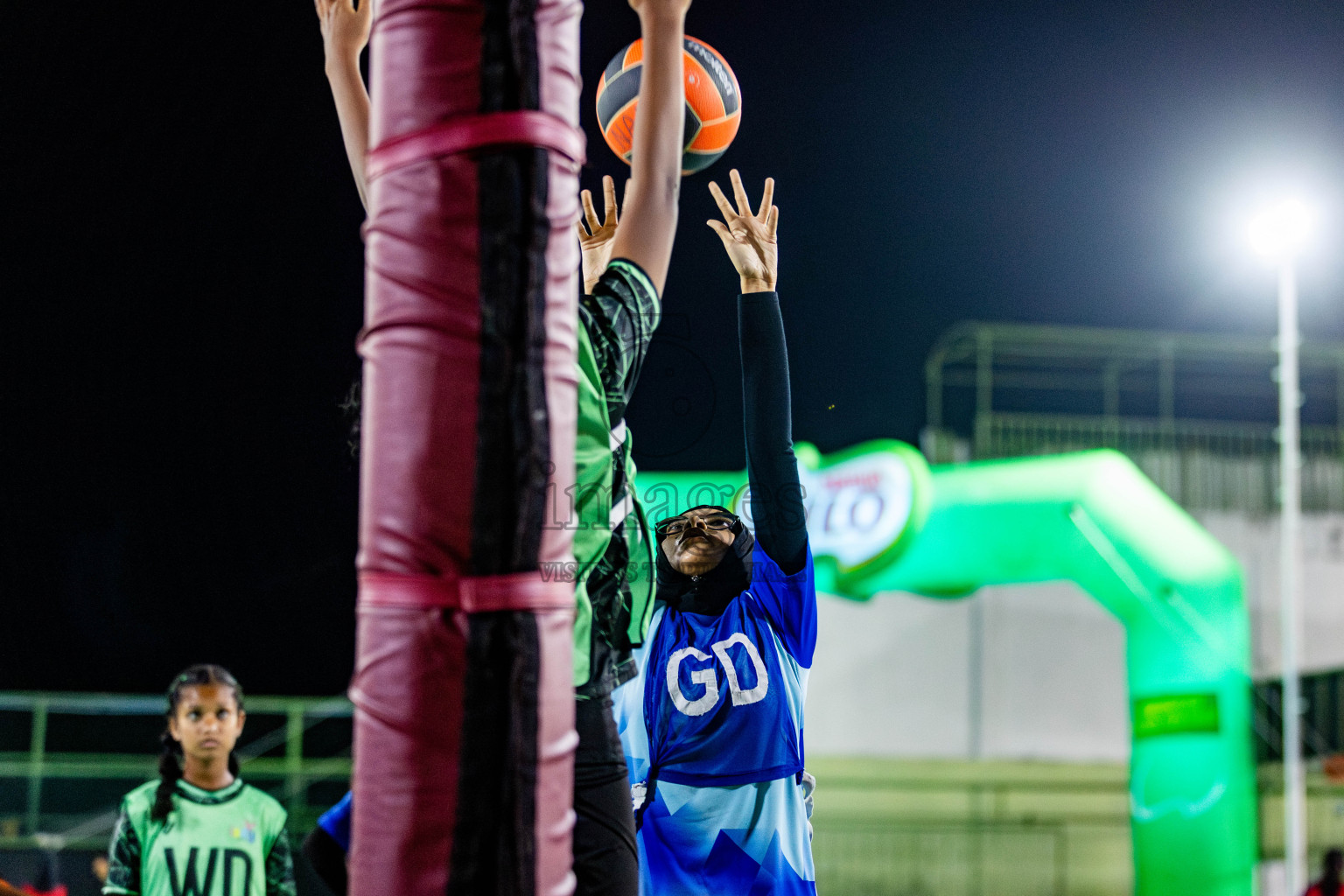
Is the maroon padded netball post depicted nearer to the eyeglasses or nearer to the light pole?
the eyeglasses

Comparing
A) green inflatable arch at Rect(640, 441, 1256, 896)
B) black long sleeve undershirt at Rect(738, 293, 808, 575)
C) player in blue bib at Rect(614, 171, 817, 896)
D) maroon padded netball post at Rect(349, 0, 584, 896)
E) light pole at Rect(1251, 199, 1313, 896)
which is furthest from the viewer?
light pole at Rect(1251, 199, 1313, 896)

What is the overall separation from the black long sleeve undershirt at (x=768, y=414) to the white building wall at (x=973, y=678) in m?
12.7

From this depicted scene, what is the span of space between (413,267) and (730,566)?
229 centimetres

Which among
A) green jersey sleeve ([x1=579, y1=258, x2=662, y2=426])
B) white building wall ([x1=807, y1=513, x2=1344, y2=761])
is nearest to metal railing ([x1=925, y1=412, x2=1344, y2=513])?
white building wall ([x1=807, y1=513, x2=1344, y2=761])

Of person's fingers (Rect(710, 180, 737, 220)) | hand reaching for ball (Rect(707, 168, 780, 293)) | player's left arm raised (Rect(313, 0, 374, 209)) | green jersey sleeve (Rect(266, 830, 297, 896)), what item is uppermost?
player's left arm raised (Rect(313, 0, 374, 209))

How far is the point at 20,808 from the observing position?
11500 mm

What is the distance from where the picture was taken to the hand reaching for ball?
10.1 feet

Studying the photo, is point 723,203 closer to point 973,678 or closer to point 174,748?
point 174,748

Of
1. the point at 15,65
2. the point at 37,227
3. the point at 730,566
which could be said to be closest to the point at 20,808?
the point at 37,227

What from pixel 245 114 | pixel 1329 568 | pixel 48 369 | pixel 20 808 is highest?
pixel 245 114

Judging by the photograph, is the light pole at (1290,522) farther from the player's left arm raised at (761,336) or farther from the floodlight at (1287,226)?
the player's left arm raised at (761,336)

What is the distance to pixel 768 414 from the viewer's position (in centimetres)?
322

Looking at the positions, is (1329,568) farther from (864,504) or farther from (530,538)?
(530,538)

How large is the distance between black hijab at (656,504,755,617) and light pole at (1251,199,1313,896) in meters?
11.5
